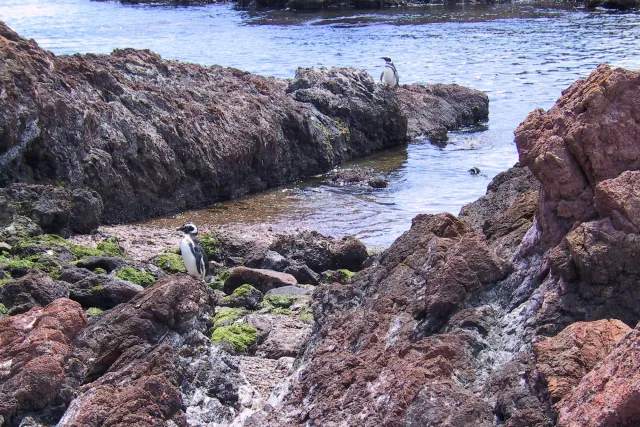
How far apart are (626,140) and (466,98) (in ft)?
61.2

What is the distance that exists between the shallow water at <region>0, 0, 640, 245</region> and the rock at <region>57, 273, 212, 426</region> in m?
6.77

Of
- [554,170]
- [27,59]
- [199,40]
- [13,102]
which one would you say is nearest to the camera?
[554,170]

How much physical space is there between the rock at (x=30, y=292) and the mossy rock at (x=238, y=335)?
1.84 m

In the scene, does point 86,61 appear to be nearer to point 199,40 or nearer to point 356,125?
point 356,125

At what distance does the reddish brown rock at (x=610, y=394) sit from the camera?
3510 millimetres

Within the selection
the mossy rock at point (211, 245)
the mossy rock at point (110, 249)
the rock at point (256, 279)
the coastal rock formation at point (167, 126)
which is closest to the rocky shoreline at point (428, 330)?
the rock at point (256, 279)

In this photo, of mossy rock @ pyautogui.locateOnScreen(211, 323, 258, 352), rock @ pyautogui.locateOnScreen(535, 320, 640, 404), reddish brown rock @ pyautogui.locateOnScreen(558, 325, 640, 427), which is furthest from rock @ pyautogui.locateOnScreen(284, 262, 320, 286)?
reddish brown rock @ pyautogui.locateOnScreen(558, 325, 640, 427)

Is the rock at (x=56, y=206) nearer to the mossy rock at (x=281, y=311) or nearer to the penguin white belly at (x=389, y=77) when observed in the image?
the mossy rock at (x=281, y=311)

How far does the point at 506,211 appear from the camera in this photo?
709 centimetres

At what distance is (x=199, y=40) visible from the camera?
4088 cm

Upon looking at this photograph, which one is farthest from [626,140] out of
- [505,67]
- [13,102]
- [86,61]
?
[505,67]

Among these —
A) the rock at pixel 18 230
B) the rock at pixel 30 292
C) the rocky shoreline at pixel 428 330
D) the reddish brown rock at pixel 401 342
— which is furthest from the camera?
the rock at pixel 18 230

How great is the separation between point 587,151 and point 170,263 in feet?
22.0

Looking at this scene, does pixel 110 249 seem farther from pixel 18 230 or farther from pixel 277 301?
pixel 277 301
